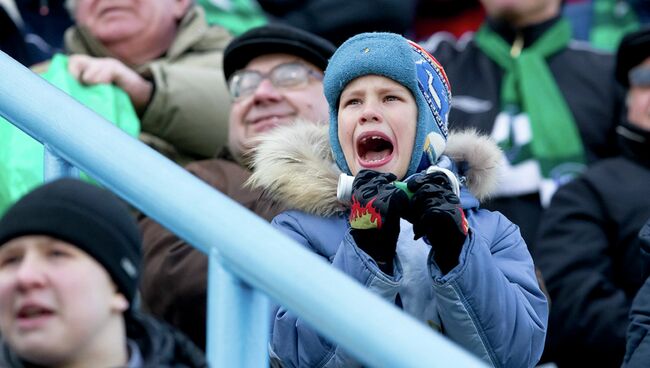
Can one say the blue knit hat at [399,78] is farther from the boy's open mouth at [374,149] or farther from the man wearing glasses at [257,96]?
the man wearing glasses at [257,96]

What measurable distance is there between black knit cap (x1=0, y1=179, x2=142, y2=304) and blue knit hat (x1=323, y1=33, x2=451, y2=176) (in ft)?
3.65

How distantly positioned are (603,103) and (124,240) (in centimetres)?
349

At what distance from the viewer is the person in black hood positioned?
2588 mm

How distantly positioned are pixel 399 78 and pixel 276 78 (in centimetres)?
115

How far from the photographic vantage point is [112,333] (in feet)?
8.81

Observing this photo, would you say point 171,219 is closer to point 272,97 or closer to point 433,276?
point 433,276

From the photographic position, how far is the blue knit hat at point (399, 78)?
3.71 meters

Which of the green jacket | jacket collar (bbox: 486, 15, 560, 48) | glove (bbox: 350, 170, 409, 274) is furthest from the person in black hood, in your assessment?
jacket collar (bbox: 486, 15, 560, 48)

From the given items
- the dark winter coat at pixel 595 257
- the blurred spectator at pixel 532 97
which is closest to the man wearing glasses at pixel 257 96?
the blurred spectator at pixel 532 97

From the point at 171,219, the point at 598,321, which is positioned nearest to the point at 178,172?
the point at 171,219

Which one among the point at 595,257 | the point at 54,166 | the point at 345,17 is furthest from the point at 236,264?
the point at 345,17

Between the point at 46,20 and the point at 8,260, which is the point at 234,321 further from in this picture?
the point at 46,20

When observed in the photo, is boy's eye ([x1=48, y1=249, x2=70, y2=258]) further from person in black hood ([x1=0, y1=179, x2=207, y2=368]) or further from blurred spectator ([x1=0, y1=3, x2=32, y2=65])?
blurred spectator ([x1=0, y1=3, x2=32, y2=65])

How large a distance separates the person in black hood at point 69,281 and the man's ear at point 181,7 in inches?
114
